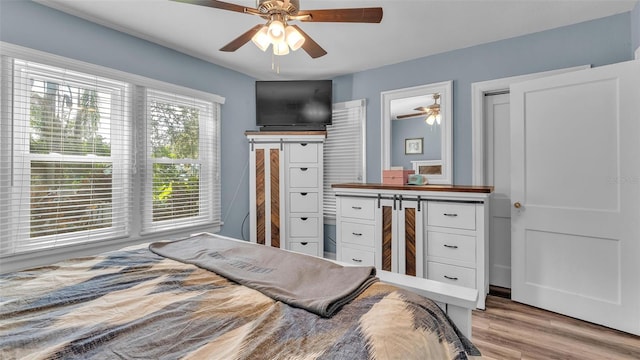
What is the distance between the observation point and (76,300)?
1.04m

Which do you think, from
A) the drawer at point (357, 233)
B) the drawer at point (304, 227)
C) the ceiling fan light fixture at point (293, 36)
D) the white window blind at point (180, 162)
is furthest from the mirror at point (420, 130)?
the white window blind at point (180, 162)

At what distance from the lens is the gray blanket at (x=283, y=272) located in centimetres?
103

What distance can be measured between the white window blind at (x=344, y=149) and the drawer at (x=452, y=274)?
1437 millimetres

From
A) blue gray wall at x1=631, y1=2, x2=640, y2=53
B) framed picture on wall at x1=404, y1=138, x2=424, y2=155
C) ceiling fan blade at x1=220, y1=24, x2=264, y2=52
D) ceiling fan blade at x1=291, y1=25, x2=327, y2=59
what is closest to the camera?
ceiling fan blade at x1=220, y1=24, x2=264, y2=52

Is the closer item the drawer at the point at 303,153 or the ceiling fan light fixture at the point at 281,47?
the ceiling fan light fixture at the point at 281,47

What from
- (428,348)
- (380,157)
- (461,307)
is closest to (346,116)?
(380,157)

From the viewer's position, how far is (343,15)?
1719 mm

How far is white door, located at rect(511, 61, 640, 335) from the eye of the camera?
7.08 ft

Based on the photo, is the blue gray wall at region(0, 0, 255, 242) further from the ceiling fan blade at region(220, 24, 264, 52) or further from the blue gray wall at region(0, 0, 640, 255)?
the ceiling fan blade at region(220, 24, 264, 52)

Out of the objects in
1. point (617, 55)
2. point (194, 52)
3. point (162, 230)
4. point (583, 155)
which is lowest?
point (162, 230)

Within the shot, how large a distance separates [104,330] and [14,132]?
2179 millimetres

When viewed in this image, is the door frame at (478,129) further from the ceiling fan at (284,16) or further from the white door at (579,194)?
the ceiling fan at (284,16)

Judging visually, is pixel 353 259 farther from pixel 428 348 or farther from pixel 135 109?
pixel 135 109

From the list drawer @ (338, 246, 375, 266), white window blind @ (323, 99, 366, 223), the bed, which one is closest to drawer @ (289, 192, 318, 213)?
white window blind @ (323, 99, 366, 223)
